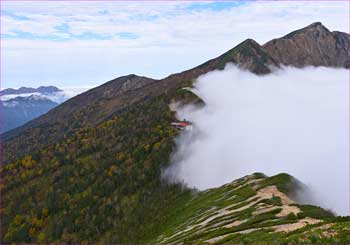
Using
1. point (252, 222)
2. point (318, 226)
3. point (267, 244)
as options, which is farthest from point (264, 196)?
point (267, 244)

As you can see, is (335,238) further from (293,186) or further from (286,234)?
(293,186)

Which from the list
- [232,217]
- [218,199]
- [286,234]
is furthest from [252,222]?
[218,199]

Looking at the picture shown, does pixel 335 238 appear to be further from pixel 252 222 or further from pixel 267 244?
pixel 252 222

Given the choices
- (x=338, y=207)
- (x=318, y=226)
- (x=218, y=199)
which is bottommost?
(x=338, y=207)

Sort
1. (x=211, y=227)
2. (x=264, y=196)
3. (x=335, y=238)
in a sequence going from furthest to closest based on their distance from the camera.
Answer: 1. (x=264, y=196)
2. (x=211, y=227)
3. (x=335, y=238)

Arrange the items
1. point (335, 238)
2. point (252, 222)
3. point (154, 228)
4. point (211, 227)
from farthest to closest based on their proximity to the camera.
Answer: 1. point (154, 228)
2. point (211, 227)
3. point (252, 222)
4. point (335, 238)

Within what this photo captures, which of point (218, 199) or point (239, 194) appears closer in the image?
point (239, 194)

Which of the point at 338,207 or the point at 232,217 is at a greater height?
the point at 232,217

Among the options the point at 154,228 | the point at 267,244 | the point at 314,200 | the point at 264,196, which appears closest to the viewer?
the point at 267,244

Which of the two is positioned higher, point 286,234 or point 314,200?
point 286,234
